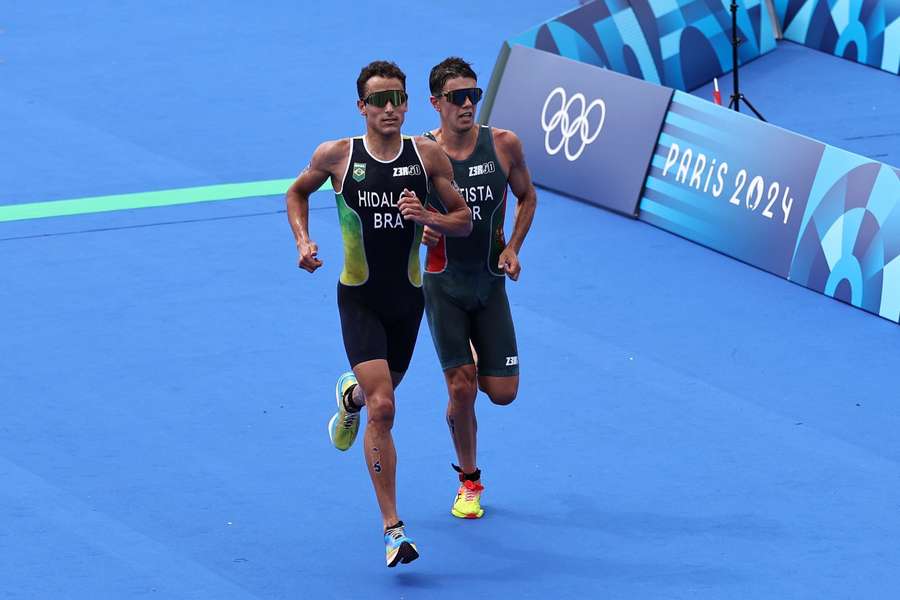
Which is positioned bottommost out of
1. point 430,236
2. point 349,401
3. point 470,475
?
point 470,475

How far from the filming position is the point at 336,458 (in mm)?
9336

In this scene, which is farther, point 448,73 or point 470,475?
point 470,475

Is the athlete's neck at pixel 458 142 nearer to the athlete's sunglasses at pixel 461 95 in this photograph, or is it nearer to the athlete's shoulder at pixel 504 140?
the athlete's shoulder at pixel 504 140

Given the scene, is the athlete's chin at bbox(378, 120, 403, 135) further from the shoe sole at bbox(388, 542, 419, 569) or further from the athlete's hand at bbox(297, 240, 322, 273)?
the shoe sole at bbox(388, 542, 419, 569)

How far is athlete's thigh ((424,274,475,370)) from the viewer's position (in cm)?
855

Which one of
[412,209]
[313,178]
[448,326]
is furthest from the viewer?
[448,326]

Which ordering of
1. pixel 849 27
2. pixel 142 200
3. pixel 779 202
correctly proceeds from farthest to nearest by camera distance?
pixel 849 27
pixel 142 200
pixel 779 202

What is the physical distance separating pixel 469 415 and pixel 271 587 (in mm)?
1472

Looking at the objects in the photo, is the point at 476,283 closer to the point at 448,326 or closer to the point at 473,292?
the point at 473,292

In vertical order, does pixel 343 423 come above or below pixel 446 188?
below

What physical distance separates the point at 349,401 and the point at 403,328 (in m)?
0.62

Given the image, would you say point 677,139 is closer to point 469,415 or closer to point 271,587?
point 469,415

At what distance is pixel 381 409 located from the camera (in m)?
7.92

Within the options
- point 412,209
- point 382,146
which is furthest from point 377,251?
point 382,146
